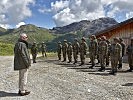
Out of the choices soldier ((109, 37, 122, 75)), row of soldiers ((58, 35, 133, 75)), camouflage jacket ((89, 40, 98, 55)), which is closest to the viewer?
soldier ((109, 37, 122, 75))

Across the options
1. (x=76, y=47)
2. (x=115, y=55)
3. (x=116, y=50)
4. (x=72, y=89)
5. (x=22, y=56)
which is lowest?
(x=72, y=89)

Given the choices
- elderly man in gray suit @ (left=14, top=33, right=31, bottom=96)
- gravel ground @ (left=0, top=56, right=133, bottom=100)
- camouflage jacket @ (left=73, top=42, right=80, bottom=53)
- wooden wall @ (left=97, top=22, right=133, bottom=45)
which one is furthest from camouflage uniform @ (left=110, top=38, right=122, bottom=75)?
wooden wall @ (left=97, top=22, right=133, bottom=45)

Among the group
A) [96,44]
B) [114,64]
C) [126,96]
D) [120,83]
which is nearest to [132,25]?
[96,44]

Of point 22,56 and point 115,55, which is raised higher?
point 115,55

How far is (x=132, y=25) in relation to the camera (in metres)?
34.1

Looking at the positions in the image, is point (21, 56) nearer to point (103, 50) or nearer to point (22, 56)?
point (22, 56)

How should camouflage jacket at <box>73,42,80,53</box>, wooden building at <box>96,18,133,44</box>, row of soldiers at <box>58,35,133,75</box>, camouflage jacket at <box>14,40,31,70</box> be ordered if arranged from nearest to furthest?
camouflage jacket at <box>14,40,31,70</box>
row of soldiers at <box>58,35,133,75</box>
camouflage jacket at <box>73,42,80,53</box>
wooden building at <box>96,18,133,44</box>

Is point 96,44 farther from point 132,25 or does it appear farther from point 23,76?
point 23,76

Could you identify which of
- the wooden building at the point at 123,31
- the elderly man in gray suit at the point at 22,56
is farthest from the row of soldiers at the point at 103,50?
the elderly man in gray suit at the point at 22,56

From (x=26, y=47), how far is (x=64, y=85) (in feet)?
12.4

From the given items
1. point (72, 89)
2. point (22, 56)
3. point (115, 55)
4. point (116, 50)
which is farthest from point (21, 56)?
point (116, 50)

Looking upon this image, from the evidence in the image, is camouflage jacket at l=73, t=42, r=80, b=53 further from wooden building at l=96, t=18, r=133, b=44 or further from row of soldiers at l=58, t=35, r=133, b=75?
wooden building at l=96, t=18, r=133, b=44

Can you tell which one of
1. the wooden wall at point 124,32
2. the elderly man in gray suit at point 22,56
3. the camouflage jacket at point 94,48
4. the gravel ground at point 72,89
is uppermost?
the wooden wall at point 124,32

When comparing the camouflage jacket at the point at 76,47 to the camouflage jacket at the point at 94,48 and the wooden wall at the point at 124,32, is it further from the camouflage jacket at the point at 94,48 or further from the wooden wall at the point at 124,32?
the wooden wall at the point at 124,32
